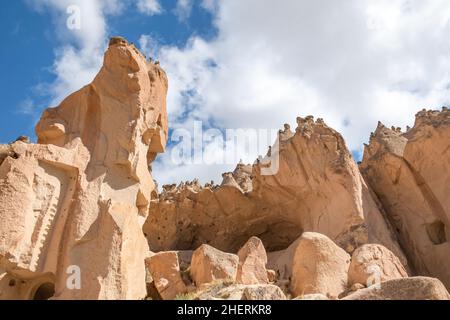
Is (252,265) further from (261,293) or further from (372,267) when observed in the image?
(261,293)

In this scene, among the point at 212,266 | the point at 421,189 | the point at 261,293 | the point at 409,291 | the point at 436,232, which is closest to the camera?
the point at 409,291

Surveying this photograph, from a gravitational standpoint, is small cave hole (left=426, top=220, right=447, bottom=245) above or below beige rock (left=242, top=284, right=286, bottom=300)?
above

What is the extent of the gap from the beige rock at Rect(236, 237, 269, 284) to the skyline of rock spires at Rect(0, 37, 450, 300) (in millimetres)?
32

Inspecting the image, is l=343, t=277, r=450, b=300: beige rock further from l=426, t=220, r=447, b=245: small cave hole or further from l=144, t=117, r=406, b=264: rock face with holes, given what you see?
l=426, t=220, r=447, b=245: small cave hole

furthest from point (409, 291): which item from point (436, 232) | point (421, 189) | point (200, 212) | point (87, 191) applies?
point (200, 212)

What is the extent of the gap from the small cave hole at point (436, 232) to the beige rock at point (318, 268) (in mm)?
5266

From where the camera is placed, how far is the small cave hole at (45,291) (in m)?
13.3

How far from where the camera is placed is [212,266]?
1228 centimetres

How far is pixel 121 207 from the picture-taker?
A: 13.2m

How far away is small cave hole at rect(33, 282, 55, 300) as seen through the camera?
43.8 feet

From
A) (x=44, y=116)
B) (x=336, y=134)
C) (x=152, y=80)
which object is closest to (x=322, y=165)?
(x=336, y=134)

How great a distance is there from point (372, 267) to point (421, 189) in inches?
273

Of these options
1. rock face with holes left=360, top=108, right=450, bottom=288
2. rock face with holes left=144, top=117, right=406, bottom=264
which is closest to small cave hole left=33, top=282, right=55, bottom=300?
rock face with holes left=144, top=117, right=406, bottom=264

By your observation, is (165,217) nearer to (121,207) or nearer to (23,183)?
(121,207)
